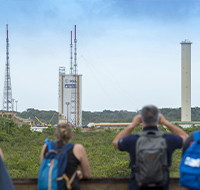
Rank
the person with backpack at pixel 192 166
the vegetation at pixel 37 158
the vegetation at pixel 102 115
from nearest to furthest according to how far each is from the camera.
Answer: the person with backpack at pixel 192 166, the vegetation at pixel 37 158, the vegetation at pixel 102 115

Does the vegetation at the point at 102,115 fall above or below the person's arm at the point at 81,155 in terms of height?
below

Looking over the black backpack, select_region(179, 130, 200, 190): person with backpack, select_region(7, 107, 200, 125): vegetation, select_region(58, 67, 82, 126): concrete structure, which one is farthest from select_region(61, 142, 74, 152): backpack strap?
select_region(7, 107, 200, 125): vegetation

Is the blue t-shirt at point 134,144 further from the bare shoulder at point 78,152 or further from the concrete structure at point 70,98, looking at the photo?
the concrete structure at point 70,98

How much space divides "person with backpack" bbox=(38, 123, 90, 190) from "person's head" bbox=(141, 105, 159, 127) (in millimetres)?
578

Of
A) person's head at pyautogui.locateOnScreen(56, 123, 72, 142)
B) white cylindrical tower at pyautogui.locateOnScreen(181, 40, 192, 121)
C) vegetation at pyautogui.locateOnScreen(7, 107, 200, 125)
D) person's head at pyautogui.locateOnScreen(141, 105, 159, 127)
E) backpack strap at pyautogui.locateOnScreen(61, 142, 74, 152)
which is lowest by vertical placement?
vegetation at pyautogui.locateOnScreen(7, 107, 200, 125)

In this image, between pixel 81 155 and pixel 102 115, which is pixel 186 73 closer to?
pixel 102 115

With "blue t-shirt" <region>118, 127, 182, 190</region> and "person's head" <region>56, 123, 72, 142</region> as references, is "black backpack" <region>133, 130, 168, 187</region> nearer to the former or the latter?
"blue t-shirt" <region>118, 127, 182, 190</region>

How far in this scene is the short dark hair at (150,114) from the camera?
111 inches

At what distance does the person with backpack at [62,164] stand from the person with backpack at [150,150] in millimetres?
359

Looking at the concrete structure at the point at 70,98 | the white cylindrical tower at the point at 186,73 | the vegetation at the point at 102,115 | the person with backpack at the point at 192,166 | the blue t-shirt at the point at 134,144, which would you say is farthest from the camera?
the vegetation at the point at 102,115

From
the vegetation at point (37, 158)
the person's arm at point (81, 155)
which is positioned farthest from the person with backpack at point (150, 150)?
the vegetation at point (37, 158)

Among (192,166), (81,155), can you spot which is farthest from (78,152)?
(192,166)

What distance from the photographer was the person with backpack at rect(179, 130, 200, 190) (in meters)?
2.53

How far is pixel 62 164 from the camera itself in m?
2.85
